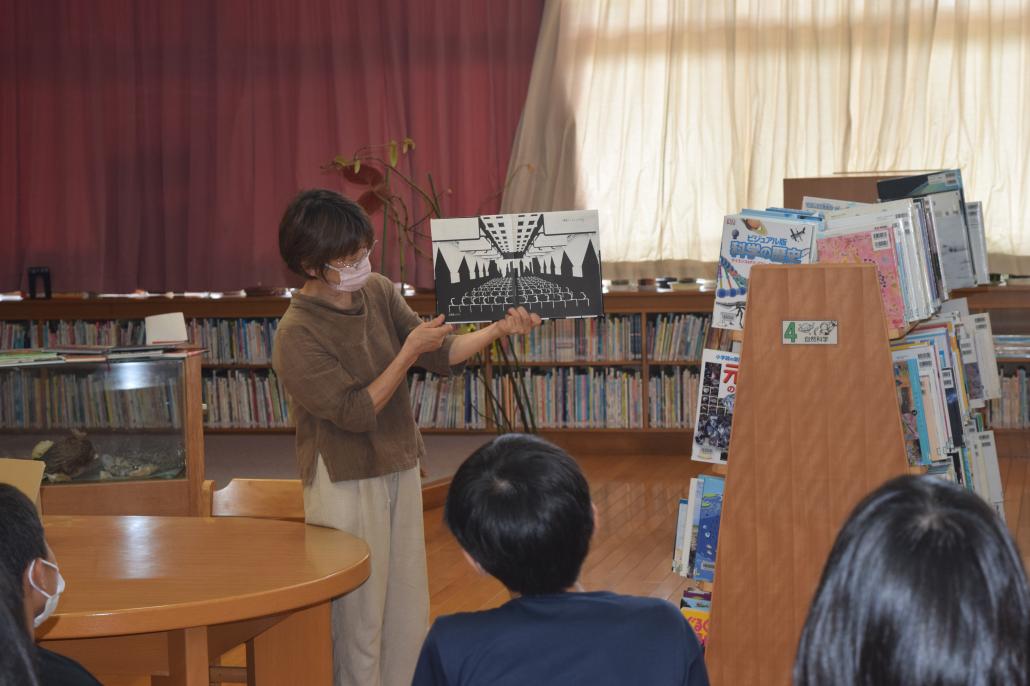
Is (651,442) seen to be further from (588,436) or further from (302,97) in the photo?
(302,97)

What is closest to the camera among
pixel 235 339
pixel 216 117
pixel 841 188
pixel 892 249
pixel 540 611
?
pixel 540 611

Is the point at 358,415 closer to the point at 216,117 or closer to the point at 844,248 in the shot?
the point at 844,248

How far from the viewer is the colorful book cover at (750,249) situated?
2.58 metres

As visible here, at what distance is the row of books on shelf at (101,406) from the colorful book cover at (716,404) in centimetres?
182

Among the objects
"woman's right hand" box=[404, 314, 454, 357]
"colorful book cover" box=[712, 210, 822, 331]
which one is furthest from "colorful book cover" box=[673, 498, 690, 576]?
"woman's right hand" box=[404, 314, 454, 357]

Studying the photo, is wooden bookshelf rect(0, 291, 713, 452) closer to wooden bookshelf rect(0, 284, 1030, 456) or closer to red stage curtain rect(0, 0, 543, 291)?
wooden bookshelf rect(0, 284, 1030, 456)

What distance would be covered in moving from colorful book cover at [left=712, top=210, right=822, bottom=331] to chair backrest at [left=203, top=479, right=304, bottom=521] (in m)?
1.12

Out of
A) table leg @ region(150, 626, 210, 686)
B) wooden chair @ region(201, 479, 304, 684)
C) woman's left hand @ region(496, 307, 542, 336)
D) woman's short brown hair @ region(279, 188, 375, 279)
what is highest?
woman's short brown hair @ region(279, 188, 375, 279)

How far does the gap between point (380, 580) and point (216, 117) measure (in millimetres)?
5551

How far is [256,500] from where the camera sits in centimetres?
274

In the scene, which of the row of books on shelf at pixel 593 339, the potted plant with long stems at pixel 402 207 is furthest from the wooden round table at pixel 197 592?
the row of books on shelf at pixel 593 339

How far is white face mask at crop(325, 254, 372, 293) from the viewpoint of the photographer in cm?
249

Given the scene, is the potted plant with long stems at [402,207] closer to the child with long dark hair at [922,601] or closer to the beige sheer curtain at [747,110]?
the beige sheer curtain at [747,110]

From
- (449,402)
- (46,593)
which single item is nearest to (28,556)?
(46,593)
